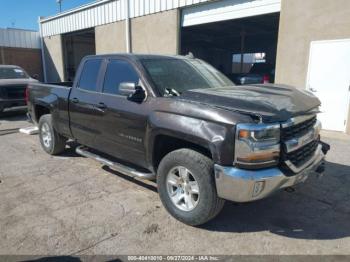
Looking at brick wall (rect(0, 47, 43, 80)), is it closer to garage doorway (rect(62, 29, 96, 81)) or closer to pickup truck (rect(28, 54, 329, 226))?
garage doorway (rect(62, 29, 96, 81))

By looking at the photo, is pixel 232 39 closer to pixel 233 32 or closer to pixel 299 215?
pixel 233 32

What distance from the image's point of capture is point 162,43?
12.1 m

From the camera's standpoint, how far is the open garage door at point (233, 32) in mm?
9820

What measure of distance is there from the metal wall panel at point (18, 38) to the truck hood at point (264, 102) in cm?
2073

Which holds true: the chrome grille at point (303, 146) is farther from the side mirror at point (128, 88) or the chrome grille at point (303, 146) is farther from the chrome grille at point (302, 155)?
the side mirror at point (128, 88)

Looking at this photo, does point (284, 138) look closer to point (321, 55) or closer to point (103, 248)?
point (103, 248)

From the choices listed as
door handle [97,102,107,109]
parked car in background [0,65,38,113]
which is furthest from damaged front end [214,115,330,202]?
parked car in background [0,65,38,113]

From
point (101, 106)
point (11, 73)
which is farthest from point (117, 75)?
point (11, 73)

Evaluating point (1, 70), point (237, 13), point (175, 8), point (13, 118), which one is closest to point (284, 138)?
point (237, 13)

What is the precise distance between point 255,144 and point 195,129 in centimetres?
63

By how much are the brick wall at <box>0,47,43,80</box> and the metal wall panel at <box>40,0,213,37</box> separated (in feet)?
5.86

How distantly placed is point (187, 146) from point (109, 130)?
139 cm

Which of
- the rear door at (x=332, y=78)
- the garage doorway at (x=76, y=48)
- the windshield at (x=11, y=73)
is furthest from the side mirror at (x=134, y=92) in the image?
the garage doorway at (x=76, y=48)

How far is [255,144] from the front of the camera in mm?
2896
